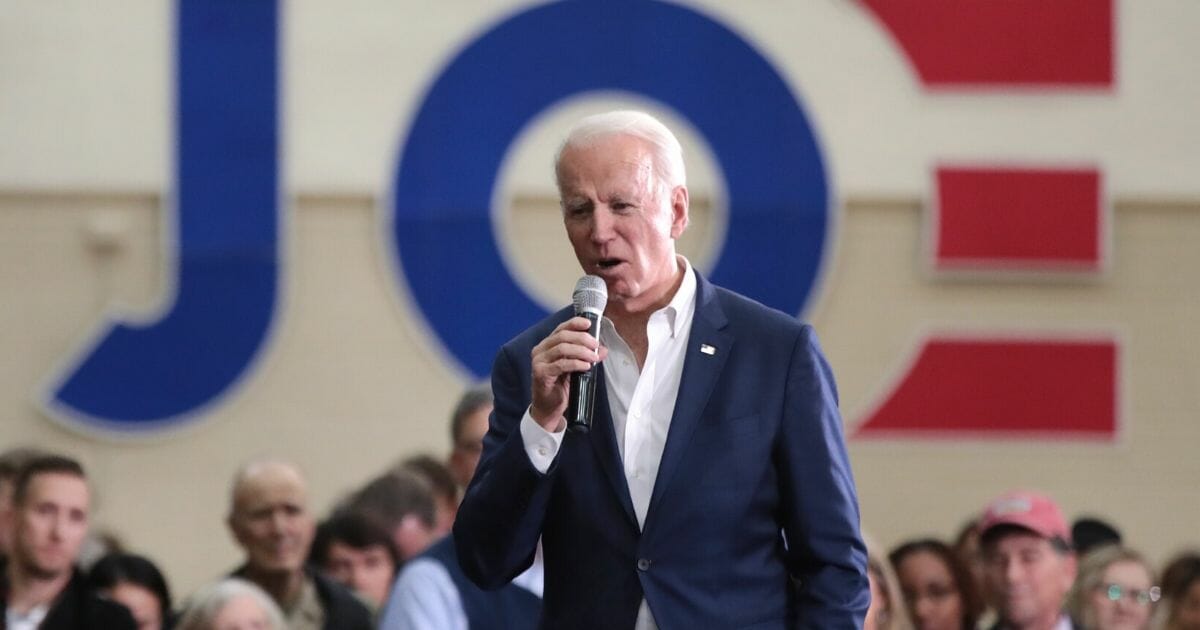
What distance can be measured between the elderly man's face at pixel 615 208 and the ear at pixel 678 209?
25mm

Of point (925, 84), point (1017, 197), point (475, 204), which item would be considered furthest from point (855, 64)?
point (475, 204)

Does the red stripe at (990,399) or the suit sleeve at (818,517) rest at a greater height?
the red stripe at (990,399)

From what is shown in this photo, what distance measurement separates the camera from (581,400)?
121 inches

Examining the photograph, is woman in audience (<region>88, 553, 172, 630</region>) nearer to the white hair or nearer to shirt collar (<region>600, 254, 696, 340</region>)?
shirt collar (<region>600, 254, 696, 340</region>)

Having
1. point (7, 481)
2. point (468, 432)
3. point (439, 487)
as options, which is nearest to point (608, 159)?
point (468, 432)

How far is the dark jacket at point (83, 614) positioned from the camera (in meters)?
5.62

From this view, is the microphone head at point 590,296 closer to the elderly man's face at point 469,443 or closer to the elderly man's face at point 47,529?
the elderly man's face at point 469,443

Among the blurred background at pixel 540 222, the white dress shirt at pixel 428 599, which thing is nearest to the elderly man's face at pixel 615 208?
the white dress shirt at pixel 428 599

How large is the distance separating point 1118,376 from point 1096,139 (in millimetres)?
1065

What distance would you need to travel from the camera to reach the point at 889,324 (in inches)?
391

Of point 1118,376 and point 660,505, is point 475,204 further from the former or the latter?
point 660,505

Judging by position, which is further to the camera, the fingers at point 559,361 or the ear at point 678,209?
the ear at point 678,209

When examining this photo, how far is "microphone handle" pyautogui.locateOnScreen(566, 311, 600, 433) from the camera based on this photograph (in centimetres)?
307

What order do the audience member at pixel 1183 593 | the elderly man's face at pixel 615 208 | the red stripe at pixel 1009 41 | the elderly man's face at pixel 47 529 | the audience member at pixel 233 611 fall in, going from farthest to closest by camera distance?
the red stripe at pixel 1009 41 → the audience member at pixel 1183 593 → the elderly man's face at pixel 47 529 → the audience member at pixel 233 611 → the elderly man's face at pixel 615 208
